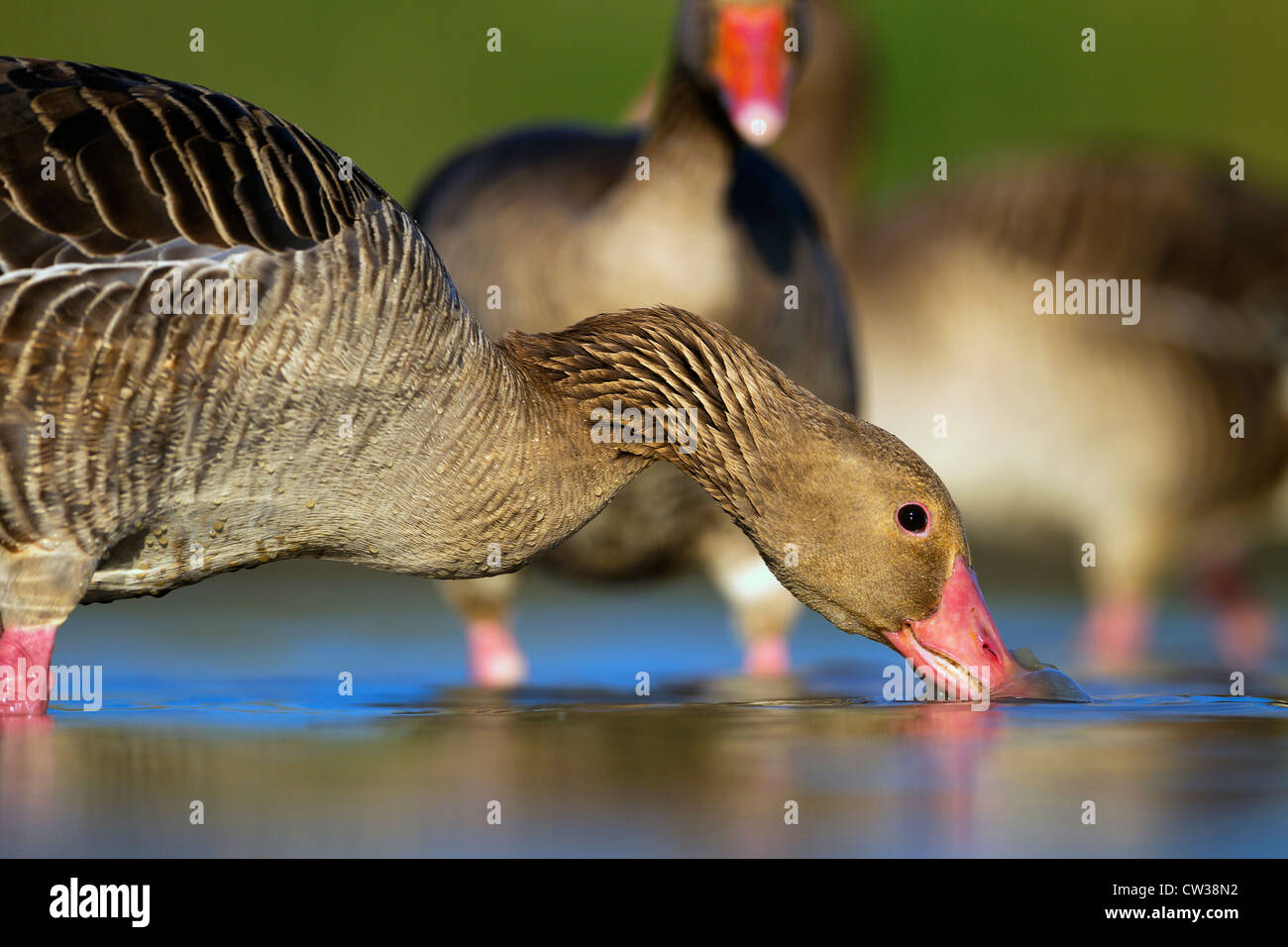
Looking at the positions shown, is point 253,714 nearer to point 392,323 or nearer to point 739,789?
point 392,323

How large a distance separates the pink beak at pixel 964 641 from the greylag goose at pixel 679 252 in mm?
1885

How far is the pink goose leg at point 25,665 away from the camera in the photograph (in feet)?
17.9

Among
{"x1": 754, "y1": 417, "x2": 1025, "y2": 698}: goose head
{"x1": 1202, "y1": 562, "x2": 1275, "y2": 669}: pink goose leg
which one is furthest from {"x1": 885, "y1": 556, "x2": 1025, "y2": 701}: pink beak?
{"x1": 1202, "y1": 562, "x2": 1275, "y2": 669}: pink goose leg

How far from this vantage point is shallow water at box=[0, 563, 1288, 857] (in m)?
4.25

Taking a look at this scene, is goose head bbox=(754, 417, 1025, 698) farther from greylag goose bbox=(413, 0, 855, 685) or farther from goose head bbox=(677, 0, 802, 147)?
goose head bbox=(677, 0, 802, 147)

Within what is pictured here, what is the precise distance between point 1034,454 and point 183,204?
5.98m

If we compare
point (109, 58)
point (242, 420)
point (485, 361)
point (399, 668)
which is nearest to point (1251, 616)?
point (399, 668)

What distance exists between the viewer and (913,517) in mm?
5797

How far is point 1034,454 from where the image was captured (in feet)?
33.8

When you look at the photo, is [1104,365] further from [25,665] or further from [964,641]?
[25,665]

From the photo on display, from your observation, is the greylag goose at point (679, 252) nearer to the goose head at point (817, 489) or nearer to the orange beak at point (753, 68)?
the orange beak at point (753, 68)

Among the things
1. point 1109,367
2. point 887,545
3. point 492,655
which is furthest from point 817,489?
point 1109,367

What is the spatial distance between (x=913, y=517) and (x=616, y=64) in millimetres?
9854

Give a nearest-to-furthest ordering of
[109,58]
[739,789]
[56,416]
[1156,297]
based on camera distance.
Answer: [739,789] < [56,416] < [1156,297] < [109,58]
